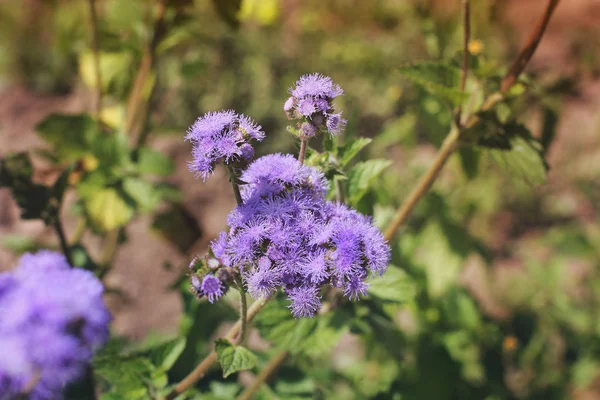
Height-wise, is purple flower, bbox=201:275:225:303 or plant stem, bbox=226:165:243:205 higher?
plant stem, bbox=226:165:243:205

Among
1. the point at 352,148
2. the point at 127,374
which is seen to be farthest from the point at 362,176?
the point at 127,374

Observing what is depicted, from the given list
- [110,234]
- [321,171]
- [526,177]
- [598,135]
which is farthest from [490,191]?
[321,171]

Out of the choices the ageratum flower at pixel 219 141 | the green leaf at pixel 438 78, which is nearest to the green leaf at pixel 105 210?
the ageratum flower at pixel 219 141

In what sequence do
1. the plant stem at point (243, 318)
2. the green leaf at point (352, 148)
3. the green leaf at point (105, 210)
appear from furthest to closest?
the green leaf at point (105, 210) < the green leaf at point (352, 148) < the plant stem at point (243, 318)

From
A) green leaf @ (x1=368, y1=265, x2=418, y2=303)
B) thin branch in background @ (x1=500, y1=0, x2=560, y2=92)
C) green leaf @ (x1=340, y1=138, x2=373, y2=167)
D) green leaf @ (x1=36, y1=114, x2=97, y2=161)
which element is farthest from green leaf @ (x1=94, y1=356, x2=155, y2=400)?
thin branch in background @ (x1=500, y1=0, x2=560, y2=92)

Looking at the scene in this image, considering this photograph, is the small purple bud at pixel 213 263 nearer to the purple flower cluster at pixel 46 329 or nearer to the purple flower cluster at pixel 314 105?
the purple flower cluster at pixel 46 329

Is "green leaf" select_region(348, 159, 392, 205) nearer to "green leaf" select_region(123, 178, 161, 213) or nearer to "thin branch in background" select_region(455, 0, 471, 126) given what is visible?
"thin branch in background" select_region(455, 0, 471, 126)

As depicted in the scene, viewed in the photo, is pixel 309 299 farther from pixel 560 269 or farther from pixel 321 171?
pixel 560 269
